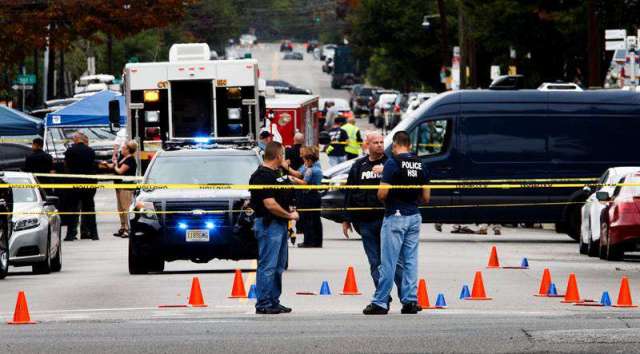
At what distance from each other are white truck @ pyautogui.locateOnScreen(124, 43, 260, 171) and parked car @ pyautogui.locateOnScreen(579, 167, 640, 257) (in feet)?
29.4

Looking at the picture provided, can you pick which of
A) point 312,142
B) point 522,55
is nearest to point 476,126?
point 312,142

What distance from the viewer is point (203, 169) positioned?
22844 millimetres

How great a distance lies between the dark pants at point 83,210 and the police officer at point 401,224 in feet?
54.9

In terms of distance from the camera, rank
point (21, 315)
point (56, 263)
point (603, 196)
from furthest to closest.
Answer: point (603, 196) → point (56, 263) → point (21, 315)

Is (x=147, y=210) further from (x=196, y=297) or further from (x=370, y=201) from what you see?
(x=370, y=201)

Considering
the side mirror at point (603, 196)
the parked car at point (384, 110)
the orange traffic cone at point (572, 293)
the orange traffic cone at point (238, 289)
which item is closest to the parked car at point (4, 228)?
the orange traffic cone at point (238, 289)

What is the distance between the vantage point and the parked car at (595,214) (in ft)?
82.4

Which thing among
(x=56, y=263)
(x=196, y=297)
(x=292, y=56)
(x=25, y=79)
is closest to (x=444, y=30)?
(x=25, y=79)

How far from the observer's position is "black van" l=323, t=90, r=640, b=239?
29.4 meters

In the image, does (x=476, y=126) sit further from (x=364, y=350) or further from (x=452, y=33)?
(x=452, y=33)

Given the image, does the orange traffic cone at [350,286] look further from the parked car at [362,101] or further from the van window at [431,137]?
the parked car at [362,101]

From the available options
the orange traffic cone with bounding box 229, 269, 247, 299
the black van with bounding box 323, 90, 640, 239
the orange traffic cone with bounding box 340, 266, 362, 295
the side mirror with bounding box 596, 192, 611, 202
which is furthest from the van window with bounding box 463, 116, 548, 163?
the orange traffic cone with bounding box 229, 269, 247, 299

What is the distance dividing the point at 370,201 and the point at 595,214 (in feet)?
31.7

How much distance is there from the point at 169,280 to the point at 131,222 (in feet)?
3.66
